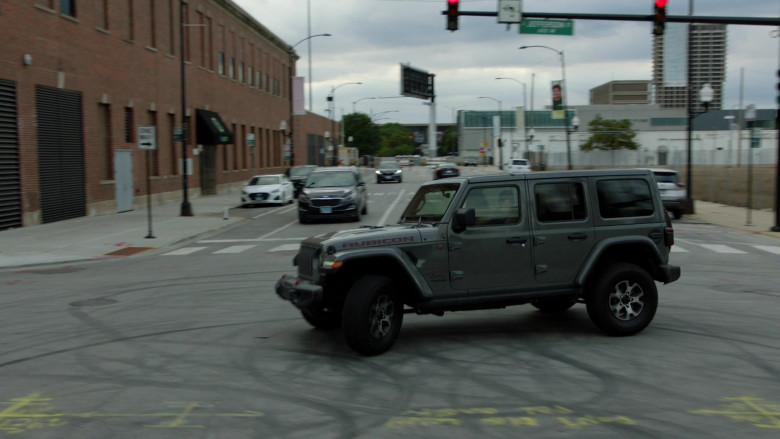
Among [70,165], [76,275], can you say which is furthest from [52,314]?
[70,165]

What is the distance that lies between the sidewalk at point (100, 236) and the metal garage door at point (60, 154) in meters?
0.61

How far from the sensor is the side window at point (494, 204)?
8.07 meters

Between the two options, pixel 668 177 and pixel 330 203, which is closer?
pixel 330 203

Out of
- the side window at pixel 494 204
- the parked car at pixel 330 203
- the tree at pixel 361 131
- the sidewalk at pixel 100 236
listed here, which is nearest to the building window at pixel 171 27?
the sidewalk at pixel 100 236

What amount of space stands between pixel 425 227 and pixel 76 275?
9.61 meters

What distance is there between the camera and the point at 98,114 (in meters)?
29.8

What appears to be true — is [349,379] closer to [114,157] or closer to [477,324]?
[477,324]

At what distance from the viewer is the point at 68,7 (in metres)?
27.3

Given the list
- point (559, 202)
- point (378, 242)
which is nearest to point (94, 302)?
point (378, 242)

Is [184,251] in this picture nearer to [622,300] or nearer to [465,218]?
[465,218]

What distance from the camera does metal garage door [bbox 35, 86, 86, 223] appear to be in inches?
988

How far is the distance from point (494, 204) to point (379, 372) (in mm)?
2280

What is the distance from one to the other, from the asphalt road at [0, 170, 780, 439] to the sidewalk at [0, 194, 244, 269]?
21.2 ft

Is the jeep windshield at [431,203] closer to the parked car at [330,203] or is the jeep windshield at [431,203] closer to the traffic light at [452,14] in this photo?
the traffic light at [452,14]
